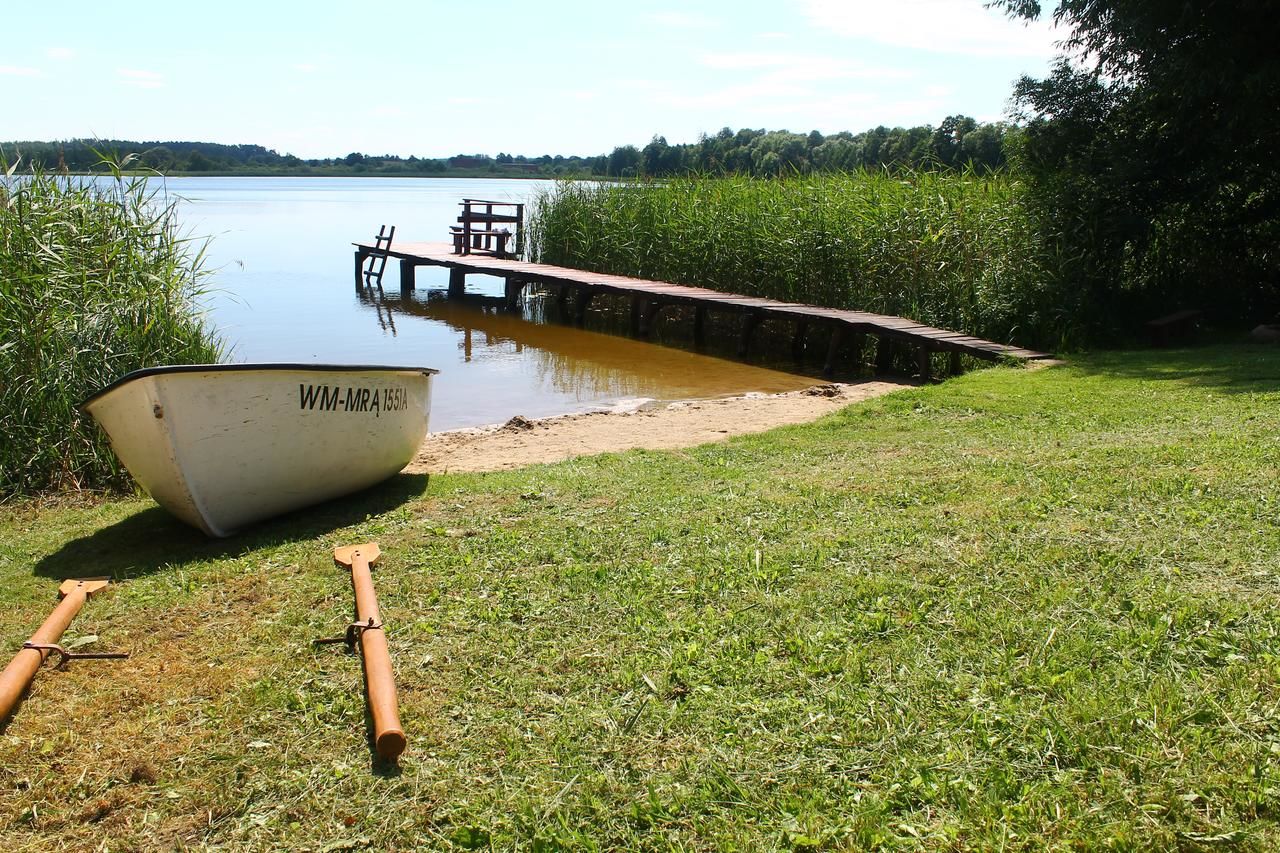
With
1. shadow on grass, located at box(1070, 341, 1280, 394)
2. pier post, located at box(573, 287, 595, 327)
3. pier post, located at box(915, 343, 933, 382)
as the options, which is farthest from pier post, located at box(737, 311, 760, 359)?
shadow on grass, located at box(1070, 341, 1280, 394)

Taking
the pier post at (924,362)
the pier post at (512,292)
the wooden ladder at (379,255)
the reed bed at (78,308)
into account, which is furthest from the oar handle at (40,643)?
the wooden ladder at (379,255)

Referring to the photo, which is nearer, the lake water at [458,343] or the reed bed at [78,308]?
the reed bed at [78,308]

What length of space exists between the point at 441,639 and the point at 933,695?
1.96m

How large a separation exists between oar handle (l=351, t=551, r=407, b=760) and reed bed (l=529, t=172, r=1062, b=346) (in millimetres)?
11358

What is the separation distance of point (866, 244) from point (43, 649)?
14.0m

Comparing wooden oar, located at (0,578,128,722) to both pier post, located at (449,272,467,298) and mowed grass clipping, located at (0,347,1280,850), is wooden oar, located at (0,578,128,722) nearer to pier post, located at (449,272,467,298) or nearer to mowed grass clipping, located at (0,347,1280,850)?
mowed grass clipping, located at (0,347,1280,850)

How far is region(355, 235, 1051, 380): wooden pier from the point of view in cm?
1373

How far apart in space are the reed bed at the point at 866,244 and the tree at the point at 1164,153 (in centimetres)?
73

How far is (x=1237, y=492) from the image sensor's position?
217 inches

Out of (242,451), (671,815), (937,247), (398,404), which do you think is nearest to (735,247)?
(937,247)

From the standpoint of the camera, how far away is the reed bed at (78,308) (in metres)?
7.89

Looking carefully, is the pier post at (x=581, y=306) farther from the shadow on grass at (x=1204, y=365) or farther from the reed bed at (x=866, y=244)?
the shadow on grass at (x=1204, y=365)

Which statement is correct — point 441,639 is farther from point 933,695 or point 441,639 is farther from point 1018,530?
point 1018,530

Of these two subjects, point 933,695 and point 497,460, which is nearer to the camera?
point 933,695
